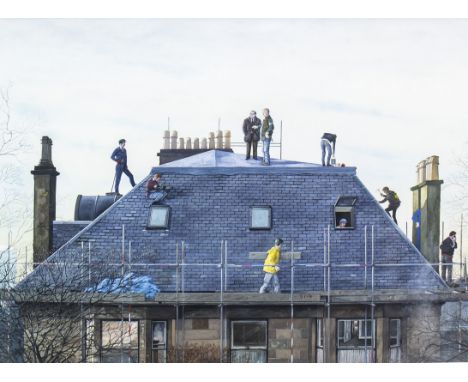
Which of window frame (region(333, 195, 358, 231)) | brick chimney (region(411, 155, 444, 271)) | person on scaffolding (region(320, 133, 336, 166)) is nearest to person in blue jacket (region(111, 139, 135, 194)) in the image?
person on scaffolding (region(320, 133, 336, 166))

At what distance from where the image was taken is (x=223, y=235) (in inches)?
978

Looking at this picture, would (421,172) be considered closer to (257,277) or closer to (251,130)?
(251,130)

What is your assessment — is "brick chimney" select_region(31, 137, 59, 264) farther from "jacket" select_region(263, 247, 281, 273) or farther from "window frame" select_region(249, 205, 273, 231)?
"jacket" select_region(263, 247, 281, 273)

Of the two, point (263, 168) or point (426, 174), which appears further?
point (263, 168)

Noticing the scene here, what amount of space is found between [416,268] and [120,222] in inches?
218

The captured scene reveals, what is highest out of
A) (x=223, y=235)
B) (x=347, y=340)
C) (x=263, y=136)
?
(x=263, y=136)

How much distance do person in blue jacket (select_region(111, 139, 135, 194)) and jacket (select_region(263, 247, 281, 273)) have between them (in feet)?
9.50

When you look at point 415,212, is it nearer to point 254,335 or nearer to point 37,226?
point 254,335

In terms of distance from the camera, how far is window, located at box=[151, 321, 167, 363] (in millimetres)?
23891

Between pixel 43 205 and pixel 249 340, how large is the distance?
180 inches

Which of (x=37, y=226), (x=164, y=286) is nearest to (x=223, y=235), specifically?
(x=164, y=286)

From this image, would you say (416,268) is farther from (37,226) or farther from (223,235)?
(37,226)

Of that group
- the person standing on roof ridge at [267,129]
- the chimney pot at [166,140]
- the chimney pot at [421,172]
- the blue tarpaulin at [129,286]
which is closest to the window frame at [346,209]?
the person standing on roof ridge at [267,129]

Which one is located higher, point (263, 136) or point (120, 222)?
point (263, 136)
